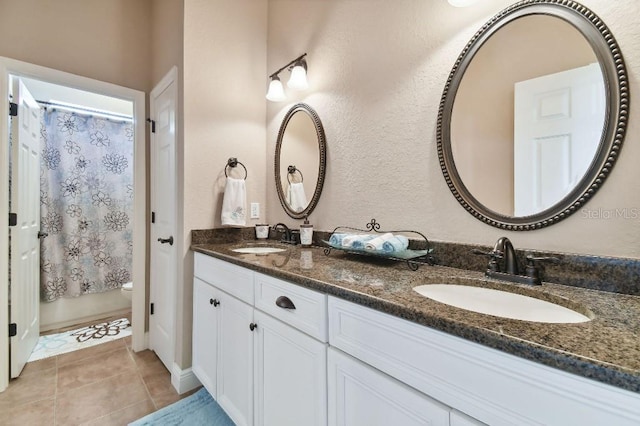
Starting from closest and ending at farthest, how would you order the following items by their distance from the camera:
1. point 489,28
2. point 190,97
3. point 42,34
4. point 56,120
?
point 489,28 → point 190,97 → point 42,34 → point 56,120

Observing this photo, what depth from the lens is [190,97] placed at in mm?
1771

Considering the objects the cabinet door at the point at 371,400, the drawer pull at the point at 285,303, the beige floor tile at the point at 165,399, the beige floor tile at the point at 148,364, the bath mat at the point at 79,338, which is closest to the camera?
the cabinet door at the point at 371,400

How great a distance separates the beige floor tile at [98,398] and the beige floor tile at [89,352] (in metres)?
0.45

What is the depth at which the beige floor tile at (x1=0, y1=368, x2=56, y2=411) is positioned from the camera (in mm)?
1664

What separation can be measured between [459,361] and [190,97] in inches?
76.0

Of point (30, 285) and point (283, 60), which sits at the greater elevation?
point (283, 60)

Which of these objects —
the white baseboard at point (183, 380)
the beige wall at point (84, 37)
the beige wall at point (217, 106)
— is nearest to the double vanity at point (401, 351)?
the white baseboard at point (183, 380)

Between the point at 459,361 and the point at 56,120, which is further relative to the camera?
the point at 56,120

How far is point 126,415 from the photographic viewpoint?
1549mm

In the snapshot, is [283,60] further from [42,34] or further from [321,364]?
[321,364]

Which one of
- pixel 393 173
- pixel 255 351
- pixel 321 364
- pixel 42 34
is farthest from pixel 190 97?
pixel 321 364

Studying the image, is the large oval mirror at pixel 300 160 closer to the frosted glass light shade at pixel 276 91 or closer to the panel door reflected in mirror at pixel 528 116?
the frosted glass light shade at pixel 276 91

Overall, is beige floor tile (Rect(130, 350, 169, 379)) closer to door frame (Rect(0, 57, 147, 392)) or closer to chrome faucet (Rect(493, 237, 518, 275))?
door frame (Rect(0, 57, 147, 392))

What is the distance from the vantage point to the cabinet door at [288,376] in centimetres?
91
